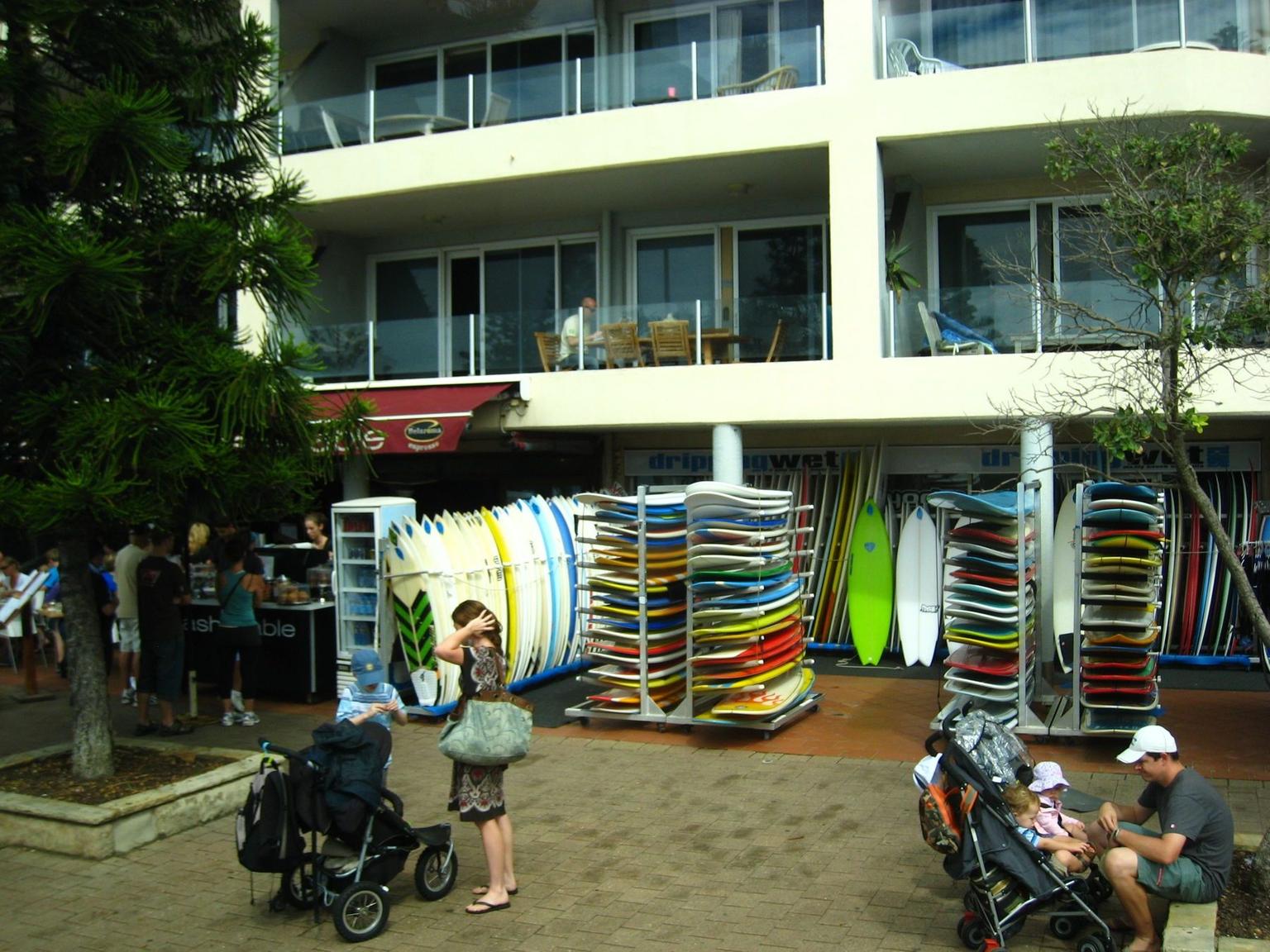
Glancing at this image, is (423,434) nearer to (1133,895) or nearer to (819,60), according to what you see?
(819,60)

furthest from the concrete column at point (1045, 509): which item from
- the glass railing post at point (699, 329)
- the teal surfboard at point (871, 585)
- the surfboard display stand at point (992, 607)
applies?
the glass railing post at point (699, 329)

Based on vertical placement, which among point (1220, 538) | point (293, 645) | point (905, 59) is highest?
point (905, 59)

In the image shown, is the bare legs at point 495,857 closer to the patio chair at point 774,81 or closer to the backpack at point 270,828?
the backpack at point 270,828

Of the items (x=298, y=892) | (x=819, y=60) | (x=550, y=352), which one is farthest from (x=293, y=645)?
(x=819, y=60)

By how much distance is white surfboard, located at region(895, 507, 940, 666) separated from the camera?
13961mm

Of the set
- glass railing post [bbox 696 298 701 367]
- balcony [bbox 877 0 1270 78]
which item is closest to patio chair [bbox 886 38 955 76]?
balcony [bbox 877 0 1270 78]

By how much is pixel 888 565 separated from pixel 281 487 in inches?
323

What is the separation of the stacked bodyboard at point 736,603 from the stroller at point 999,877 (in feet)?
12.9

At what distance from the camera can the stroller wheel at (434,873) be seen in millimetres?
6598

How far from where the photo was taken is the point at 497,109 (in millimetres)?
16453

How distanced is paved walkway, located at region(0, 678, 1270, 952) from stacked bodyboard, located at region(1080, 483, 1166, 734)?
0.53 metres

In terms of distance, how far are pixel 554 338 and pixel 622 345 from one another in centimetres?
104

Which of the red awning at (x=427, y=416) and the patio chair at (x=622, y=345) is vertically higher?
the patio chair at (x=622, y=345)

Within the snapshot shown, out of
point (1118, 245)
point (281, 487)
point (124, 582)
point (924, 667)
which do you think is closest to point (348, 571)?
point (124, 582)
